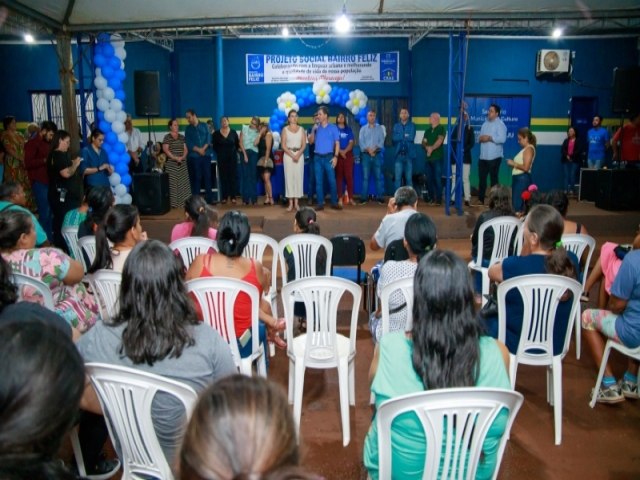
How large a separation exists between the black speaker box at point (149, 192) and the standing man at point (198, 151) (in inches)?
32.1

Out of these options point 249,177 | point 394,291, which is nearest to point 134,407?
point 394,291

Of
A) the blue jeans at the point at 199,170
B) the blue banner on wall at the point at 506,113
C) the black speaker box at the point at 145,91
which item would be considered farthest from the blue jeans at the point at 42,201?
the blue banner on wall at the point at 506,113

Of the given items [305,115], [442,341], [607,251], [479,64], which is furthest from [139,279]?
[479,64]

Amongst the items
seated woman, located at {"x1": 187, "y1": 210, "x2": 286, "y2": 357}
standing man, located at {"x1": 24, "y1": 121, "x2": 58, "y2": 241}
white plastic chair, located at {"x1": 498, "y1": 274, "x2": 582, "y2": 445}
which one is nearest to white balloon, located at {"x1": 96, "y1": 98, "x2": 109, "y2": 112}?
standing man, located at {"x1": 24, "y1": 121, "x2": 58, "y2": 241}

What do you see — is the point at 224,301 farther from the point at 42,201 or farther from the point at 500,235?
the point at 42,201

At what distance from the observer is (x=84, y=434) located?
8.84 feet

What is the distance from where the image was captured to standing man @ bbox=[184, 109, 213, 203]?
9.68 metres

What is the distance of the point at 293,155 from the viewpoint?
9211 millimetres

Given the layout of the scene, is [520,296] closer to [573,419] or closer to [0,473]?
[573,419]

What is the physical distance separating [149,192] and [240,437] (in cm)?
836

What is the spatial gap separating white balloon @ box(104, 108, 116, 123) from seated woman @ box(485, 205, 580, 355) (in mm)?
6568

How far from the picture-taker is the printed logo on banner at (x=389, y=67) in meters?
11.8

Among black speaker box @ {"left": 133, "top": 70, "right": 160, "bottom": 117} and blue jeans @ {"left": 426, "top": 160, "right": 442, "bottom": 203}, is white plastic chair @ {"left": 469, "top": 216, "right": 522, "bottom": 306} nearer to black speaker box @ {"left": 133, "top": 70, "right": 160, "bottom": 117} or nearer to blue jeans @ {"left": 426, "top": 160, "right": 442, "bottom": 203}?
blue jeans @ {"left": 426, "top": 160, "right": 442, "bottom": 203}

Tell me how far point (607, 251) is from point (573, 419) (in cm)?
107
